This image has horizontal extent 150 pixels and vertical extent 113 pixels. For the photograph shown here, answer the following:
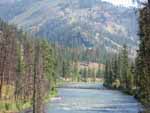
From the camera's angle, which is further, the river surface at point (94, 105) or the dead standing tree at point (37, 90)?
the river surface at point (94, 105)

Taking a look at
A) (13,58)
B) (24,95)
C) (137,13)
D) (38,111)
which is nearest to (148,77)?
(137,13)

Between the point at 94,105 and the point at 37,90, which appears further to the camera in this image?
the point at 94,105

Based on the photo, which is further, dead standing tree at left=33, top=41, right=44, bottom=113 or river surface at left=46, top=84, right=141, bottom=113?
river surface at left=46, top=84, right=141, bottom=113

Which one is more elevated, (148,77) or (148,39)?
(148,39)

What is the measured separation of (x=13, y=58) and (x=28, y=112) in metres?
60.0

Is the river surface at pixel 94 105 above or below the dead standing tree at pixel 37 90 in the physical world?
below

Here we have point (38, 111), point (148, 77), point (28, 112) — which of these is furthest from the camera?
point (28, 112)

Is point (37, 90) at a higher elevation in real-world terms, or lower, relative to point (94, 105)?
higher

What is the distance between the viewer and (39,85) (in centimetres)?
7244

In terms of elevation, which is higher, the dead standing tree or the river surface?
the dead standing tree

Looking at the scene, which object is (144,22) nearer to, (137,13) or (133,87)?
(137,13)

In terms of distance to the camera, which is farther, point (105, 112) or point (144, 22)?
point (105, 112)

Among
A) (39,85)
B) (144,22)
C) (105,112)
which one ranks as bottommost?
(105,112)

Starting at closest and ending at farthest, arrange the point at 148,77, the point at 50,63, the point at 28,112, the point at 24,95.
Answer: the point at 148,77 → the point at 28,112 → the point at 24,95 → the point at 50,63
